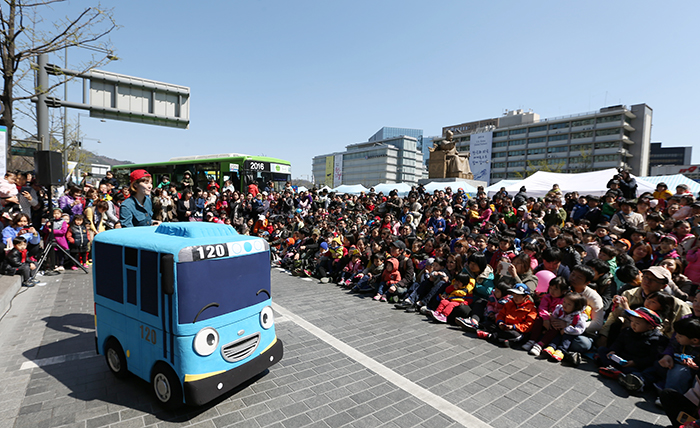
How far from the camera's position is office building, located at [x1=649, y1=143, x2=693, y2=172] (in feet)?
381

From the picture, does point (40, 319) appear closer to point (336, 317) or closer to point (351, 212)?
point (336, 317)

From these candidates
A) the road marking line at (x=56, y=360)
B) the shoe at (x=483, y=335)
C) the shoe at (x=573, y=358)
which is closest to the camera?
the road marking line at (x=56, y=360)

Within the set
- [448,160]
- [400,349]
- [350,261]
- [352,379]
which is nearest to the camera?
[352,379]

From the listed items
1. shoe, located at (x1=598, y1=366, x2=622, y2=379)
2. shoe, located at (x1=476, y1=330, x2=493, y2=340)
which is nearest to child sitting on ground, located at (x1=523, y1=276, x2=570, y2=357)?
shoe, located at (x1=476, y1=330, x2=493, y2=340)

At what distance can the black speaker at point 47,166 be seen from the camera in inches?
306

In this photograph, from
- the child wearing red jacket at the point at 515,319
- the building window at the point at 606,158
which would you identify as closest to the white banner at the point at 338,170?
the building window at the point at 606,158

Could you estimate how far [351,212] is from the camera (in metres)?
16.5

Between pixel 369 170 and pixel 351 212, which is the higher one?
pixel 369 170

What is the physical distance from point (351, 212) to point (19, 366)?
13.0 metres

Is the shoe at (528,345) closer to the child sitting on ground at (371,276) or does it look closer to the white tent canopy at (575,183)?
the child sitting on ground at (371,276)

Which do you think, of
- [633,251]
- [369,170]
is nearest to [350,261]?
[633,251]

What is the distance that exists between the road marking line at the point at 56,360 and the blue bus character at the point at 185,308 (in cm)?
83

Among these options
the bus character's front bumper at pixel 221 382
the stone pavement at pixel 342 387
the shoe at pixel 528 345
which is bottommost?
the stone pavement at pixel 342 387

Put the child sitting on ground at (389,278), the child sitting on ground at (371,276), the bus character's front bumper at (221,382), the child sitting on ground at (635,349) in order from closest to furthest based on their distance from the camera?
the bus character's front bumper at (221,382)
the child sitting on ground at (635,349)
the child sitting on ground at (389,278)
the child sitting on ground at (371,276)
